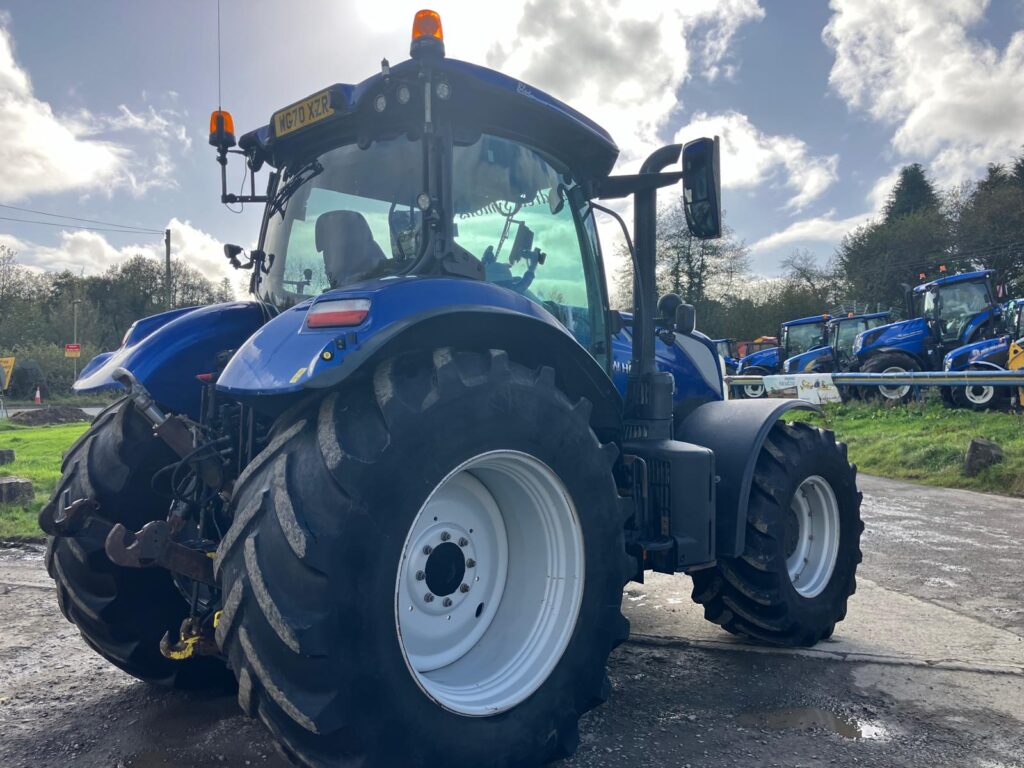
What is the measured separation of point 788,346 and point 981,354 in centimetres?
973

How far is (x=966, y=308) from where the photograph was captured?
57.3 ft

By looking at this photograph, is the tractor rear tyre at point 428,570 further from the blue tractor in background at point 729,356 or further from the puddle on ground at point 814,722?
the blue tractor in background at point 729,356

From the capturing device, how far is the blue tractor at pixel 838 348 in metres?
22.0

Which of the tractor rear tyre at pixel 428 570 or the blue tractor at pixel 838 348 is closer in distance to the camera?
the tractor rear tyre at pixel 428 570

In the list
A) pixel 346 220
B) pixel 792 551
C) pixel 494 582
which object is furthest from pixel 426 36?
pixel 792 551

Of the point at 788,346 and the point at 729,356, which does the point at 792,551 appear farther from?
the point at 788,346

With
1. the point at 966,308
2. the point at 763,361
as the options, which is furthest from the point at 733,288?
the point at 966,308

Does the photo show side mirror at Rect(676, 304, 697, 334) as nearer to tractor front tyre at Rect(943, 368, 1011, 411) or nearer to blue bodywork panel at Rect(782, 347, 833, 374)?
Result: tractor front tyre at Rect(943, 368, 1011, 411)

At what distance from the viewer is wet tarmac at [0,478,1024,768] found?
280 cm

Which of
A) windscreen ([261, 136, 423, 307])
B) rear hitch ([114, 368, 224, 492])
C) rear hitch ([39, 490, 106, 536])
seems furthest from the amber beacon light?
rear hitch ([39, 490, 106, 536])

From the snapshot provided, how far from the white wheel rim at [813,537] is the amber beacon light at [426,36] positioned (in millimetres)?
2807

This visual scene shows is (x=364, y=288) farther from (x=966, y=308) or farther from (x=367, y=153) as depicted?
(x=966, y=308)

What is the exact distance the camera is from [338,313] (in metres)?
2.29

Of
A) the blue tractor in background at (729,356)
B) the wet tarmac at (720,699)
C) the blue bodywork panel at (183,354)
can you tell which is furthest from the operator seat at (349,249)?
the blue tractor in background at (729,356)
